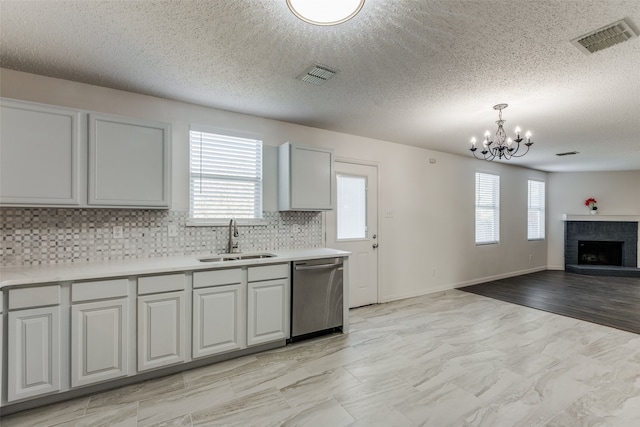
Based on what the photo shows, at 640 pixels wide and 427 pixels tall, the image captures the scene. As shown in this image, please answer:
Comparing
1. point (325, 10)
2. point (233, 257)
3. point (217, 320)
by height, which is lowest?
point (217, 320)

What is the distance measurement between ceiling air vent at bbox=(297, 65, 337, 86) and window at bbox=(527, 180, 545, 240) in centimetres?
690

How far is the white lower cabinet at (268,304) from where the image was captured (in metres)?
2.97

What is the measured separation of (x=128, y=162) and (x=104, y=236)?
0.74m

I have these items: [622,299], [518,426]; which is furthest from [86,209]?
[622,299]

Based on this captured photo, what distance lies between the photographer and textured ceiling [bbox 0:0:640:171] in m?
1.86

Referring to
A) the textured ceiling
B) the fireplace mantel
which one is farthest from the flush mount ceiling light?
the fireplace mantel

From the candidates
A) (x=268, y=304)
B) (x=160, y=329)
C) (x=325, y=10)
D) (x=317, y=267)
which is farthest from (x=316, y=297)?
(x=325, y=10)

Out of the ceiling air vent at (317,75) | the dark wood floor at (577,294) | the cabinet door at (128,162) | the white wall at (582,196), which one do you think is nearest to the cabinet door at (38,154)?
the cabinet door at (128,162)

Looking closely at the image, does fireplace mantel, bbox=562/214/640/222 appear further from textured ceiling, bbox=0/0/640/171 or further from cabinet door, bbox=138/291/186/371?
cabinet door, bbox=138/291/186/371

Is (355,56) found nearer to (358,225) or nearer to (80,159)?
(80,159)

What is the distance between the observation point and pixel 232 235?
348 centimetres

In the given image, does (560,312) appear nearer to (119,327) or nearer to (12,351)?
(119,327)

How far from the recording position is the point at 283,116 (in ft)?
12.2

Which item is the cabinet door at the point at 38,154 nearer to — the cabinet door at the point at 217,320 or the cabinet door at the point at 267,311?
the cabinet door at the point at 217,320
